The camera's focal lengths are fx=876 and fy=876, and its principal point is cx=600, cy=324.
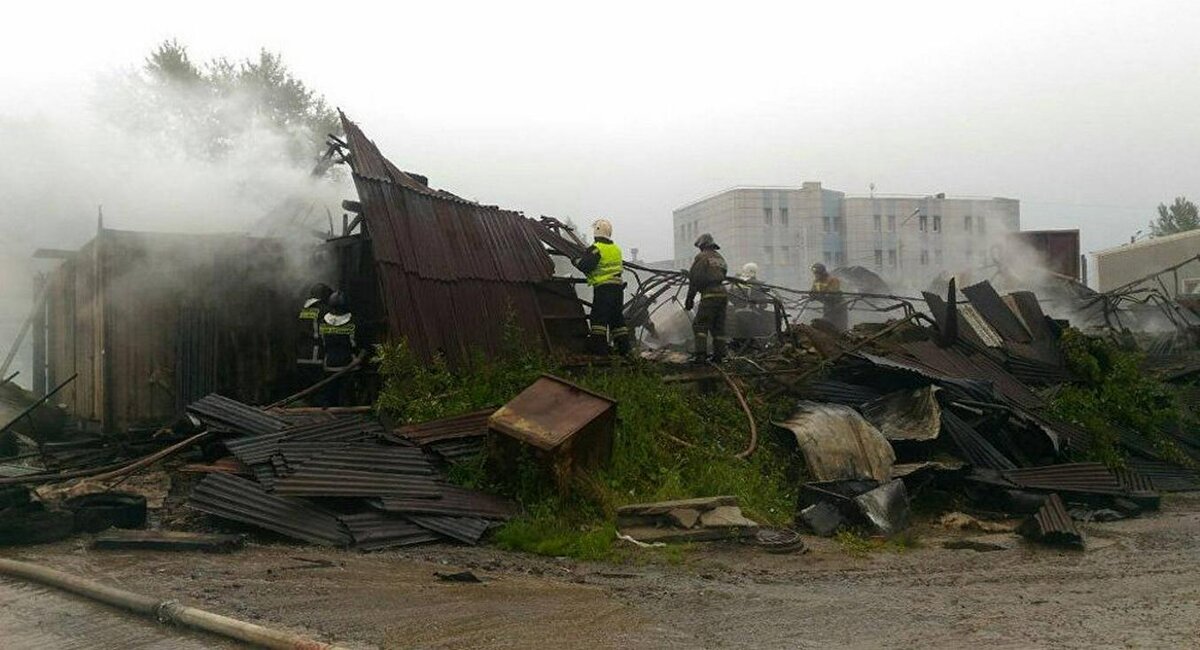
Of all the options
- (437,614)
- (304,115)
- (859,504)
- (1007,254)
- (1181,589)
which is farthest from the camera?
(304,115)

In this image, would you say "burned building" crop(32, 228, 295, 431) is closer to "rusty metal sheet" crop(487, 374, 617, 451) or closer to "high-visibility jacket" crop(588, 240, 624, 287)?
"high-visibility jacket" crop(588, 240, 624, 287)

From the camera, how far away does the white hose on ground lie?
412cm

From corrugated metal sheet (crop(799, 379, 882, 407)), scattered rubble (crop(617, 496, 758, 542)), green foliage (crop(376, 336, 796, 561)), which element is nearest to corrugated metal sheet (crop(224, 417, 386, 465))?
green foliage (crop(376, 336, 796, 561))

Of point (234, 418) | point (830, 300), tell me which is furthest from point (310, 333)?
point (830, 300)

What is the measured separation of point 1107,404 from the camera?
10.9 m

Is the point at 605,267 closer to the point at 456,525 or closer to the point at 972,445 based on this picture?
the point at 456,525

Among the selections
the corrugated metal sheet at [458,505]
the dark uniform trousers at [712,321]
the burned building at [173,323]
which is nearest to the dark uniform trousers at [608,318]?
the dark uniform trousers at [712,321]

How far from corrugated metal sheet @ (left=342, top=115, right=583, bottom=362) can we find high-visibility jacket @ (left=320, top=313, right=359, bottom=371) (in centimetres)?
102

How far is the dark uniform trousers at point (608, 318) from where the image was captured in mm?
10438

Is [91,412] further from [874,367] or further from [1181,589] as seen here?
[1181,589]

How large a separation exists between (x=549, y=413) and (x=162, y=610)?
3.41 metres

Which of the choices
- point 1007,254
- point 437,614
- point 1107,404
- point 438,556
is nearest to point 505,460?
point 438,556

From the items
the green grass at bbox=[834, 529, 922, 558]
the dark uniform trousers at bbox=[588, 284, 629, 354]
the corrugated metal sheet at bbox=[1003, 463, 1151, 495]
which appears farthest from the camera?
the dark uniform trousers at bbox=[588, 284, 629, 354]

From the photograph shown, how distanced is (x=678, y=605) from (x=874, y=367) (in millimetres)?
5849
